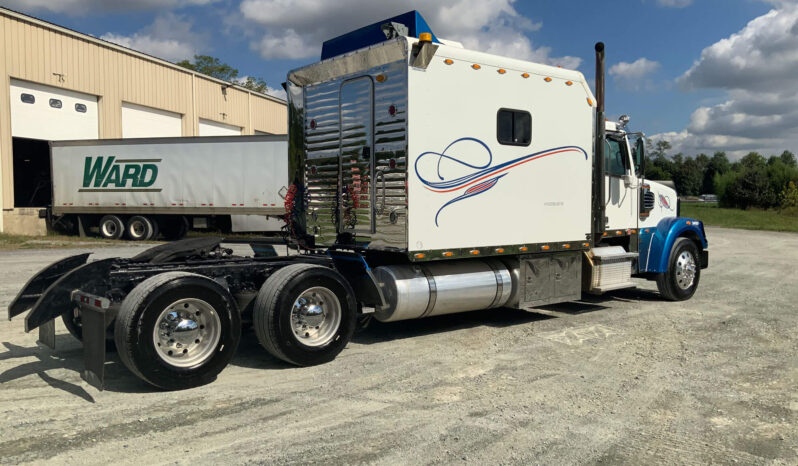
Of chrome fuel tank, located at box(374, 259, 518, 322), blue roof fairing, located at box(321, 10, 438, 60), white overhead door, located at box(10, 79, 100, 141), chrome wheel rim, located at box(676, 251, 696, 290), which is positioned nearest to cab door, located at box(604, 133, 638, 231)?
chrome wheel rim, located at box(676, 251, 696, 290)

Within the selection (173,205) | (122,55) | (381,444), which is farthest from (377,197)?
(122,55)

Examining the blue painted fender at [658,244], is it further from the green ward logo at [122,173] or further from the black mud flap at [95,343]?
the green ward logo at [122,173]

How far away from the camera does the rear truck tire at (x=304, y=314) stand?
593cm

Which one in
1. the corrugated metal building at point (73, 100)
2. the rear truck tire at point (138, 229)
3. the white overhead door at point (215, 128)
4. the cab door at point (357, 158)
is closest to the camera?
the cab door at point (357, 158)

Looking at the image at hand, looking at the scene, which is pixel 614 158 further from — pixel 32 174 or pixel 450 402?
pixel 32 174

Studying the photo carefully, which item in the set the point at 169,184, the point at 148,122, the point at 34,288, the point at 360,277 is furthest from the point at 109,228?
the point at 360,277

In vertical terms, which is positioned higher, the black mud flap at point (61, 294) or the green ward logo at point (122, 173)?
the green ward logo at point (122, 173)

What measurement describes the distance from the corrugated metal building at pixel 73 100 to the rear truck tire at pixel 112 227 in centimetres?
267

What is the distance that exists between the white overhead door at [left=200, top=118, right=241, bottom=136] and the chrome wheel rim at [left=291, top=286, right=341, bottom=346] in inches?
1047

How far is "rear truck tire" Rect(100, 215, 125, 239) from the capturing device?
22.8 m

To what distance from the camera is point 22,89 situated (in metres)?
22.2

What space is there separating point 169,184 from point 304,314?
1763 cm

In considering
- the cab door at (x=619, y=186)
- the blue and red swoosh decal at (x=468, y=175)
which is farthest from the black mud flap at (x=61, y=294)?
the cab door at (x=619, y=186)

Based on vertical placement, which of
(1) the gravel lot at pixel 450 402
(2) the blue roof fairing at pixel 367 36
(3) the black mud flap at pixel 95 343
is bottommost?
(1) the gravel lot at pixel 450 402
